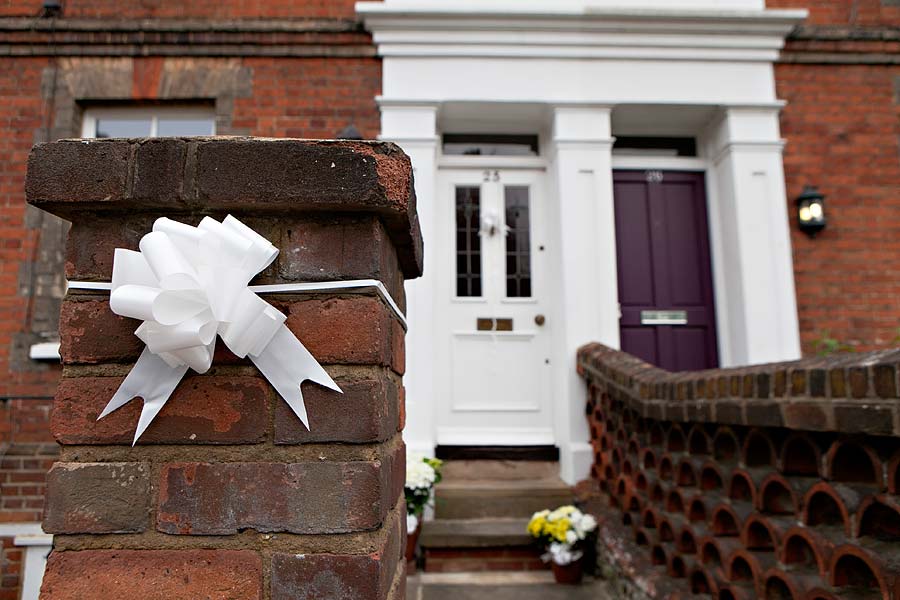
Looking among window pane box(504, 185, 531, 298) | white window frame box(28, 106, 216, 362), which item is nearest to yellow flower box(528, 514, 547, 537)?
window pane box(504, 185, 531, 298)

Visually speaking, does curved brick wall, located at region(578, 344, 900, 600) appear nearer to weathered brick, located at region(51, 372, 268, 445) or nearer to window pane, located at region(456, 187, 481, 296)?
weathered brick, located at region(51, 372, 268, 445)

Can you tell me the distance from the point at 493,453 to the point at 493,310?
1.14 m

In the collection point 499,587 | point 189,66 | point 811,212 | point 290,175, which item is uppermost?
point 189,66

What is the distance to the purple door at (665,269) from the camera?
502 centimetres

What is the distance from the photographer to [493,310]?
16.4 ft

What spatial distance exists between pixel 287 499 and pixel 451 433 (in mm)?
3995

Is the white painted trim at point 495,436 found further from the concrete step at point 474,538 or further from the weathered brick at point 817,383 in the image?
the weathered brick at point 817,383

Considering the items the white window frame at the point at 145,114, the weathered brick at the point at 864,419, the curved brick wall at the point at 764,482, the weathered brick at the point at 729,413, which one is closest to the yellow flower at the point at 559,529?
the curved brick wall at the point at 764,482

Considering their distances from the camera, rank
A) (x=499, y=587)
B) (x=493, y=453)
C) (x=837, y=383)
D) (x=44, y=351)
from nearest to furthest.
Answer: (x=837, y=383)
(x=499, y=587)
(x=44, y=351)
(x=493, y=453)

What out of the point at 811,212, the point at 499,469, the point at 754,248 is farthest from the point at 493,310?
the point at 811,212

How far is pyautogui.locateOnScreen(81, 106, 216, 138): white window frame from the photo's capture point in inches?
196

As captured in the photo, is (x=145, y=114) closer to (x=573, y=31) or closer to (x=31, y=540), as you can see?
(x=31, y=540)

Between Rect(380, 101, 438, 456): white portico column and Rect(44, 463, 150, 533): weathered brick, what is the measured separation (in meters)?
A: 3.54

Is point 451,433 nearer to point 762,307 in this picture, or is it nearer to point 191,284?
point 762,307
